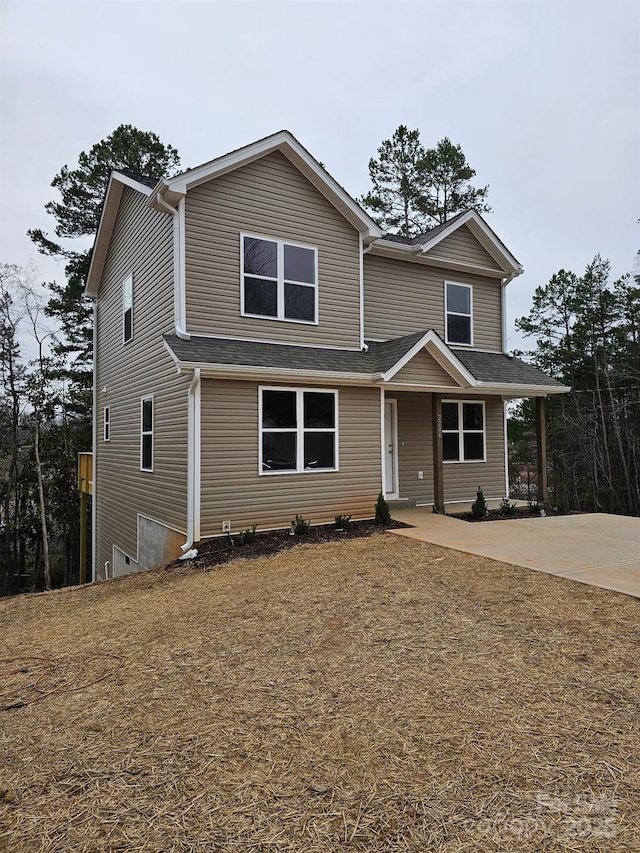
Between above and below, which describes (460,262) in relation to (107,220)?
below

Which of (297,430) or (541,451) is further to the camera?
(541,451)

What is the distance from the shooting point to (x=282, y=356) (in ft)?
30.0

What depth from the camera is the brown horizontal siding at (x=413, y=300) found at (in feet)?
38.1

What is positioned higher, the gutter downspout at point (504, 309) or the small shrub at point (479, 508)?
the gutter downspout at point (504, 309)

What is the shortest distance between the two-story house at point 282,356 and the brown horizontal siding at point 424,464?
0.04 m

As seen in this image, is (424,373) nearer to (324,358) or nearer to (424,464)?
(324,358)

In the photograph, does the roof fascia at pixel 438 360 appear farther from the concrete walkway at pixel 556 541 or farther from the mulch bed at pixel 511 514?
the concrete walkway at pixel 556 541

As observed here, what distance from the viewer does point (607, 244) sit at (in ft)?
118

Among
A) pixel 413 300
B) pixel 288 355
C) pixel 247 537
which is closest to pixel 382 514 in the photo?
pixel 247 537

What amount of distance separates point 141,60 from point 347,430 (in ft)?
41.8

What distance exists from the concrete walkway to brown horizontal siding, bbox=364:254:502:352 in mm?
4390

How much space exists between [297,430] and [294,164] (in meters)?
5.29

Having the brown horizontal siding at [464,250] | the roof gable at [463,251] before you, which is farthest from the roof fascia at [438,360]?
the brown horizontal siding at [464,250]

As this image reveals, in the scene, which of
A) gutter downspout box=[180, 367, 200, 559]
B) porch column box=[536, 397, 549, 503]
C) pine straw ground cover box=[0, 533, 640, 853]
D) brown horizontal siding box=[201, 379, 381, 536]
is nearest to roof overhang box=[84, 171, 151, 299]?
gutter downspout box=[180, 367, 200, 559]
